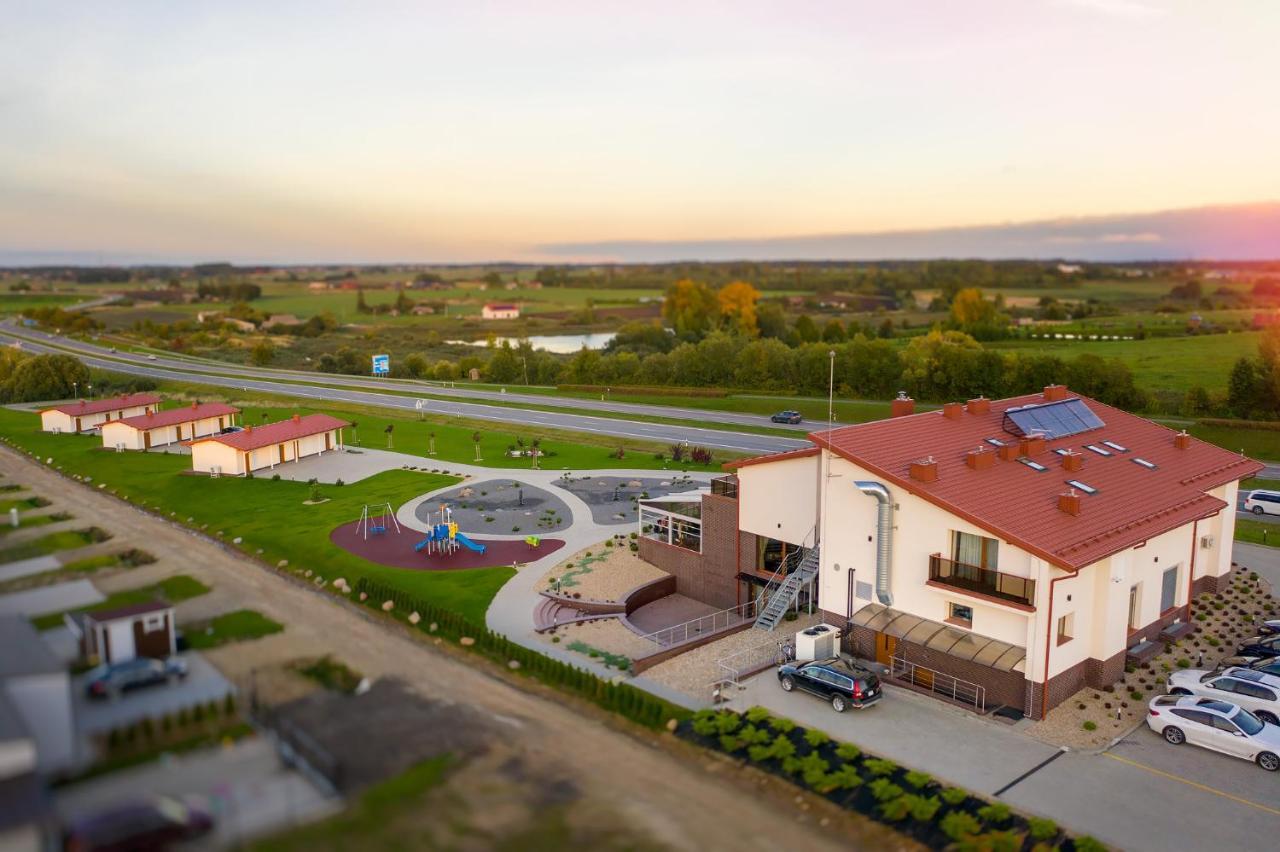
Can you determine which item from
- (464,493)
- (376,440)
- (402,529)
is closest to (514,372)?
(376,440)

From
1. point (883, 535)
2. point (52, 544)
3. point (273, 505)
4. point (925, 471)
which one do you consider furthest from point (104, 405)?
point (925, 471)

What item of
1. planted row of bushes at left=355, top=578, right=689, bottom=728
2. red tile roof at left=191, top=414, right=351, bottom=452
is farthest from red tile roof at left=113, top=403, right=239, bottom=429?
planted row of bushes at left=355, top=578, right=689, bottom=728

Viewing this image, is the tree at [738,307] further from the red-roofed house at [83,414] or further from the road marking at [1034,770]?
the road marking at [1034,770]

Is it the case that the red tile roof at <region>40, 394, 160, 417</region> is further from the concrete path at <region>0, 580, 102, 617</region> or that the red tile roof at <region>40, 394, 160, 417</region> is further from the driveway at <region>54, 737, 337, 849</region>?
the driveway at <region>54, 737, 337, 849</region>

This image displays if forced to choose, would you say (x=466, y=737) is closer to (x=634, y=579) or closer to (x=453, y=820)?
(x=453, y=820)

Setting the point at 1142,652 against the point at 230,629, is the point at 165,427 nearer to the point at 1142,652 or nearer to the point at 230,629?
the point at 230,629

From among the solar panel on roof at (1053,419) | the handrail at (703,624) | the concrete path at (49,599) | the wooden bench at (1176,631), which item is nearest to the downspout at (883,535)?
the handrail at (703,624)
